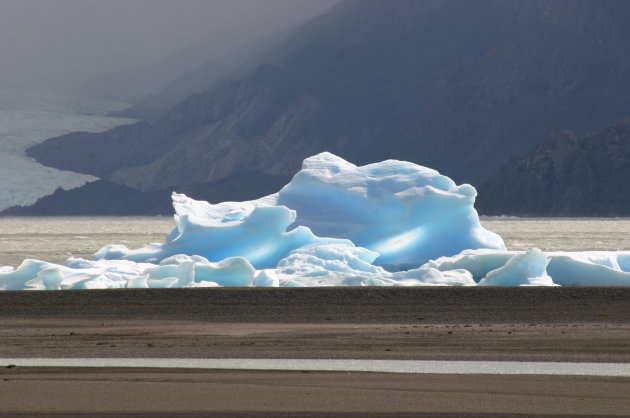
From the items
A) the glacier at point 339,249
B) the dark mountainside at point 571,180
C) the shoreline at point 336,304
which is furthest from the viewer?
the dark mountainside at point 571,180

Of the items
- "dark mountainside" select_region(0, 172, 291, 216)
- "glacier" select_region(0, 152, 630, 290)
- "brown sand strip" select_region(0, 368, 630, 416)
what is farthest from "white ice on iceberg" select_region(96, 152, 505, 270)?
"dark mountainside" select_region(0, 172, 291, 216)

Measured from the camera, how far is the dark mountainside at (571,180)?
4491 inches

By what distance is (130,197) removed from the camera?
131500 millimetres

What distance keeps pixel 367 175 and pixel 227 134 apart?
12979 cm

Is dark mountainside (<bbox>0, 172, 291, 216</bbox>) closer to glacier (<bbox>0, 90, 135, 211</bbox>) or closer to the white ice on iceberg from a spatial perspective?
glacier (<bbox>0, 90, 135, 211</bbox>)

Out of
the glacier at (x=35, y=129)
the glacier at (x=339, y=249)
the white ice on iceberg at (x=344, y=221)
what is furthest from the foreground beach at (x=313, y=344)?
the glacier at (x=35, y=129)

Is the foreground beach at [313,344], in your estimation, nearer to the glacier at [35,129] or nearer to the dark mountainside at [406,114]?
the glacier at [35,129]

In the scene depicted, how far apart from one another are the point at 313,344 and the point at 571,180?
10995cm

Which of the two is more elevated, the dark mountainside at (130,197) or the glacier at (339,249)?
the glacier at (339,249)

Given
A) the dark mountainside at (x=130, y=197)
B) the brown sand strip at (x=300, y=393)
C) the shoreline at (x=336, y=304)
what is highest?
the brown sand strip at (x=300, y=393)

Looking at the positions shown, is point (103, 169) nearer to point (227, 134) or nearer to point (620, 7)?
point (227, 134)

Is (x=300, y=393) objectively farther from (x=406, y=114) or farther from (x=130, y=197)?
(x=406, y=114)

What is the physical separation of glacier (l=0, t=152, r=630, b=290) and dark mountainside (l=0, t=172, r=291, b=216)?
9806cm

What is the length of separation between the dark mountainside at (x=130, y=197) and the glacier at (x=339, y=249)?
98.1 m
